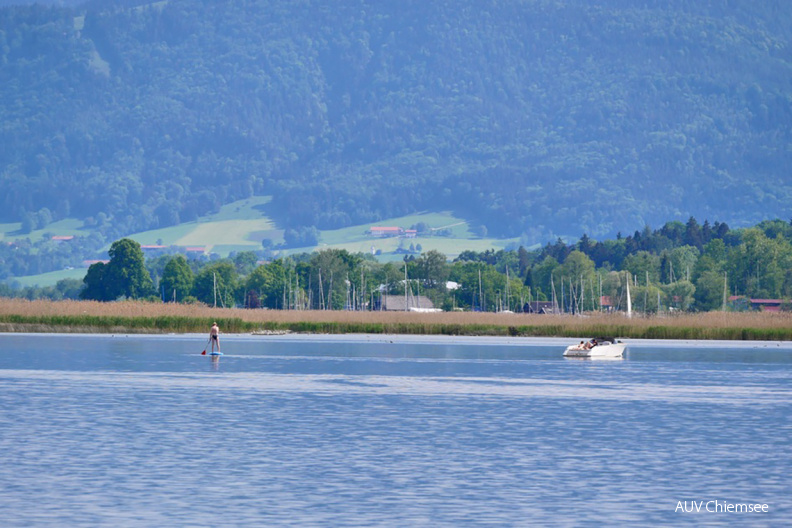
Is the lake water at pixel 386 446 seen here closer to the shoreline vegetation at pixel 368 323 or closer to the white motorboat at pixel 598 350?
the white motorboat at pixel 598 350

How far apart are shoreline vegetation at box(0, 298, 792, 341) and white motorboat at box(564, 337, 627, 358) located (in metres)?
16.7

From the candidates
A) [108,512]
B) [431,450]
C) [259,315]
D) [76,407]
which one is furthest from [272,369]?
[259,315]

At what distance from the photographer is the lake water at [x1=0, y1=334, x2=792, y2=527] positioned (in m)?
27.0

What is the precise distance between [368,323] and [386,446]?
83.2 metres

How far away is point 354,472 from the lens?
31.9 meters

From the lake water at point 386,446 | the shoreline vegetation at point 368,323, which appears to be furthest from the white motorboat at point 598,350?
the shoreline vegetation at point 368,323

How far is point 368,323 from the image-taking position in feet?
393

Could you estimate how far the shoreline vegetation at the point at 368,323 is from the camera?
354ft

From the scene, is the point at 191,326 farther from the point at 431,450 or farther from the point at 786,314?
the point at 431,450

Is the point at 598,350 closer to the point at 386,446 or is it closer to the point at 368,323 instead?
the point at 368,323

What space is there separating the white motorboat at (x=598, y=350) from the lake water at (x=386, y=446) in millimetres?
15763

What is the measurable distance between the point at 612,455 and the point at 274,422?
12.2 m

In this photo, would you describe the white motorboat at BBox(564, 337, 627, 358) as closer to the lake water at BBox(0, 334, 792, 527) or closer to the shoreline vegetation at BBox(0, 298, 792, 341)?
the lake water at BBox(0, 334, 792, 527)

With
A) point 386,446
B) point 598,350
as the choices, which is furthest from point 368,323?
point 386,446
